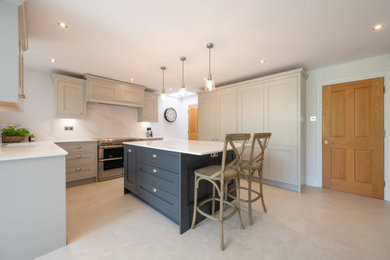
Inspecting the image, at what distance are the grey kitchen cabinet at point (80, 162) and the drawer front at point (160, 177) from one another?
5.43ft

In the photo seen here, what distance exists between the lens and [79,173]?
10.9ft

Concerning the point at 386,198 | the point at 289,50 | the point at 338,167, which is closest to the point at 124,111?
the point at 289,50

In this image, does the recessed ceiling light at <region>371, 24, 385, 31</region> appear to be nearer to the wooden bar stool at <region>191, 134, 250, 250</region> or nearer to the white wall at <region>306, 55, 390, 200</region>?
the white wall at <region>306, 55, 390, 200</region>

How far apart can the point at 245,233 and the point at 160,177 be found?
1178mm

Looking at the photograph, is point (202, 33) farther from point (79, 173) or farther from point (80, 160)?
point (79, 173)

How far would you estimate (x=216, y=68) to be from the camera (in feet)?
10.6

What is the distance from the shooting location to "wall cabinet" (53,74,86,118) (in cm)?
331

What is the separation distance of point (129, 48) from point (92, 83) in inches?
68.3

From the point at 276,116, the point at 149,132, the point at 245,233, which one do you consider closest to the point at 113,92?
the point at 149,132

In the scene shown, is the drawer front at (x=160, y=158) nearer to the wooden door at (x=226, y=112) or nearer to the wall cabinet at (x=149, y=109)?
the wooden door at (x=226, y=112)

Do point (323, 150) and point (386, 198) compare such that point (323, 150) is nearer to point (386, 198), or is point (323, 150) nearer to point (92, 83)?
point (386, 198)

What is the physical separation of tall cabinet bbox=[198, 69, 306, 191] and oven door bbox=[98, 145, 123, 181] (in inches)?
103

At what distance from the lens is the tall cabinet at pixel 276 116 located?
302 cm

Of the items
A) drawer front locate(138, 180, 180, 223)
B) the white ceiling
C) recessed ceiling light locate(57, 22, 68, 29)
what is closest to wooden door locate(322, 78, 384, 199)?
the white ceiling
